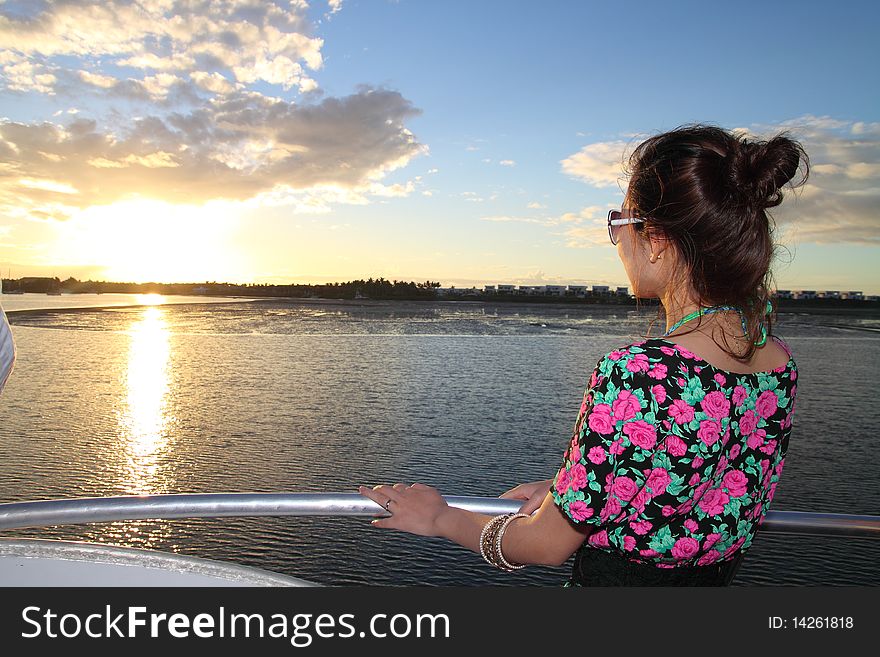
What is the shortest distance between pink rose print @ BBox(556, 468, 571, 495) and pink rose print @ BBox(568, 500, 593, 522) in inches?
1.1

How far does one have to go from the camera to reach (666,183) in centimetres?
128

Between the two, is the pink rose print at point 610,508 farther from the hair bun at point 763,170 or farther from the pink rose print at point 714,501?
the hair bun at point 763,170

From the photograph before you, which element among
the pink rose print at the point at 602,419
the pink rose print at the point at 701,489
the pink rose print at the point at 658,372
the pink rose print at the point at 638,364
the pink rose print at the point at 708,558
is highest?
the pink rose print at the point at 638,364

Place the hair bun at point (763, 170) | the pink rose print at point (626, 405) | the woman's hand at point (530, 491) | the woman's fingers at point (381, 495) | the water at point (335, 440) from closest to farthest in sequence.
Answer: the pink rose print at point (626, 405) → the hair bun at point (763, 170) → the woman's fingers at point (381, 495) → the woman's hand at point (530, 491) → the water at point (335, 440)

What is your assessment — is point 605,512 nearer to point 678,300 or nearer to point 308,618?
point 678,300

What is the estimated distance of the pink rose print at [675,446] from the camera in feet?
3.81

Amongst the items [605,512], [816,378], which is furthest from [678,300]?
[816,378]

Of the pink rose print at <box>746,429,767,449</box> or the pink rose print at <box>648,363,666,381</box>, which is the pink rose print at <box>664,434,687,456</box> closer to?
the pink rose print at <box>648,363,666,381</box>

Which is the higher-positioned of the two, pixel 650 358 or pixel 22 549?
pixel 650 358

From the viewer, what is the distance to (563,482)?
1.20m

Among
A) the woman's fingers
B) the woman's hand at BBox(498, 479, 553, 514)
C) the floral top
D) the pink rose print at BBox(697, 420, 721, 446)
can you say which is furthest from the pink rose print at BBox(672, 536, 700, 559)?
the woman's fingers

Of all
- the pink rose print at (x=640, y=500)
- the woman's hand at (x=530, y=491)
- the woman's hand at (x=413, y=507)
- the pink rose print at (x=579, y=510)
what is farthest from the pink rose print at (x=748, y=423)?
the woman's hand at (x=413, y=507)

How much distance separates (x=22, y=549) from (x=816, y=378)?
24.8m

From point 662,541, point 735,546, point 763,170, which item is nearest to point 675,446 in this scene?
point 662,541
